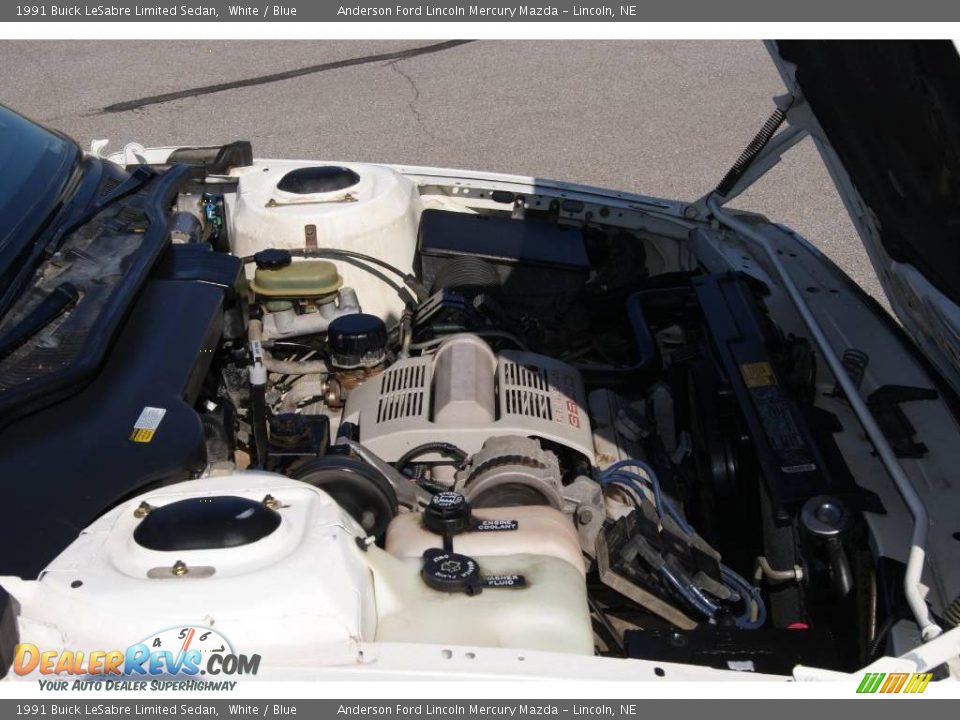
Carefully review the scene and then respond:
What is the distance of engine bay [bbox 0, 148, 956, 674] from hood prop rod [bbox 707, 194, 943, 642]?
0.07m

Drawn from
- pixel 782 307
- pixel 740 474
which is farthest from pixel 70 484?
pixel 782 307

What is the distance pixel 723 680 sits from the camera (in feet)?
5.26

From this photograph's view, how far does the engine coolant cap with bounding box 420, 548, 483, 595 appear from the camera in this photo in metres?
1.75

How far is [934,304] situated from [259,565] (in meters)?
1.48

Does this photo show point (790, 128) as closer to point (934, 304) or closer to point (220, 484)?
point (934, 304)

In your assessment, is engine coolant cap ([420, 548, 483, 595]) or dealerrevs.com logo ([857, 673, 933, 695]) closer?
dealerrevs.com logo ([857, 673, 933, 695])

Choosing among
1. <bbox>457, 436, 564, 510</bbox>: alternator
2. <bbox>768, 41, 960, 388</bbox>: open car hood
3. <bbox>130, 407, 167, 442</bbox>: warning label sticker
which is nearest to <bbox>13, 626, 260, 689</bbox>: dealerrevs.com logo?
<bbox>130, 407, 167, 442</bbox>: warning label sticker

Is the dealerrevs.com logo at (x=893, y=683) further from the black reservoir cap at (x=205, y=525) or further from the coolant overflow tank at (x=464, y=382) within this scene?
the coolant overflow tank at (x=464, y=382)

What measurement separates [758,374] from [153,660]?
155 centimetres

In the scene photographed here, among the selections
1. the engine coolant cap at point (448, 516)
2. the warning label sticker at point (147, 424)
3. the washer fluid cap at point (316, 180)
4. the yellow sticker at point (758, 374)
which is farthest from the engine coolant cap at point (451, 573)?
the washer fluid cap at point (316, 180)

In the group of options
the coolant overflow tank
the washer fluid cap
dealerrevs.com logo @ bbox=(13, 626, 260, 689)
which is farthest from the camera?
the washer fluid cap

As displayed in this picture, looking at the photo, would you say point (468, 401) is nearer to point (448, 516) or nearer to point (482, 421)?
point (482, 421)

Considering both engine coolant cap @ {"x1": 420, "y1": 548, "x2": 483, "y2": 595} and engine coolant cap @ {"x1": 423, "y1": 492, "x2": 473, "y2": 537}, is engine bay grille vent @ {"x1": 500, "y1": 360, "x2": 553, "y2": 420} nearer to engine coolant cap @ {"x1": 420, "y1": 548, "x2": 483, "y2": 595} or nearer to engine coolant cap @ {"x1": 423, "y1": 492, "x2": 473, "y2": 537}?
engine coolant cap @ {"x1": 423, "y1": 492, "x2": 473, "y2": 537}

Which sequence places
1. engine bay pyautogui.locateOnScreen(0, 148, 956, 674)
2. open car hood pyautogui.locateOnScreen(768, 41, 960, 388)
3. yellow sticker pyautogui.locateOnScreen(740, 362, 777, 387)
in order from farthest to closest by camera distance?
yellow sticker pyautogui.locateOnScreen(740, 362, 777, 387)
open car hood pyautogui.locateOnScreen(768, 41, 960, 388)
engine bay pyautogui.locateOnScreen(0, 148, 956, 674)
